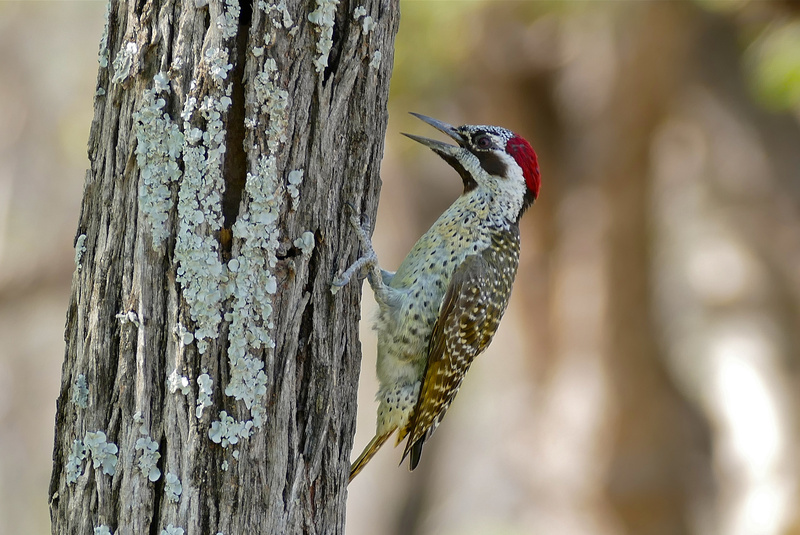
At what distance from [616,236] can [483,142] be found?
16.1ft

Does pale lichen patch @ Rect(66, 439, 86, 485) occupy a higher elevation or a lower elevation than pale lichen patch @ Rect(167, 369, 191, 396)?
lower

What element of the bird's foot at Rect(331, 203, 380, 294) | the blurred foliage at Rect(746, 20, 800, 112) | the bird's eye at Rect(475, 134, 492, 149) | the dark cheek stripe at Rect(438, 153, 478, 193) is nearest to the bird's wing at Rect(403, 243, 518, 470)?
the dark cheek stripe at Rect(438, 153, 478, 193)

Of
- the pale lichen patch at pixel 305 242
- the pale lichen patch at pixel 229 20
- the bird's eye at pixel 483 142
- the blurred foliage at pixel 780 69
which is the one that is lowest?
the pale lichen patch at pixel 305 242

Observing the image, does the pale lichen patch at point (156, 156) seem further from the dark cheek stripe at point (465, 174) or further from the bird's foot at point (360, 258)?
the dark cheek stripe at point (465, 174)

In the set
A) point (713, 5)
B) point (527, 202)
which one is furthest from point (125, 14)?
point (713, 5)

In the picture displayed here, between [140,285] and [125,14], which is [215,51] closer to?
[125,14]

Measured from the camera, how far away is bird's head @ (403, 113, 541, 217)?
3.60 m

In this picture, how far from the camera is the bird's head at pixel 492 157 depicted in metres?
3.60

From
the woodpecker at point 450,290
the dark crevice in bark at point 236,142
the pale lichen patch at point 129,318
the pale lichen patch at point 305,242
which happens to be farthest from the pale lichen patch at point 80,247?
the woodpecker at point 450,290

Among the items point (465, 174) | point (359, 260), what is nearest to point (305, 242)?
point (359, 260)

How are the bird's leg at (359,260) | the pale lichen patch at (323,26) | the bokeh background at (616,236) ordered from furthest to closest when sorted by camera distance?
the bokeh background at (616,236) → the bird's leg at (359,260) → the pale lichen patch at (323,26)

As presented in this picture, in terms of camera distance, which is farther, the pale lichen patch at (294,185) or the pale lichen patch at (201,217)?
the pale lichen patch at (294,185)

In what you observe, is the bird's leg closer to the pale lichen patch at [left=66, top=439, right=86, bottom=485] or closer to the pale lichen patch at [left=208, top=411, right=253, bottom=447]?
the pale lichen patch at [left=208, top=411, right=253, bottom=447]

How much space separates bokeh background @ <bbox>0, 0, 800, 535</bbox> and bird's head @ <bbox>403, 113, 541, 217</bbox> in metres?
3.49
